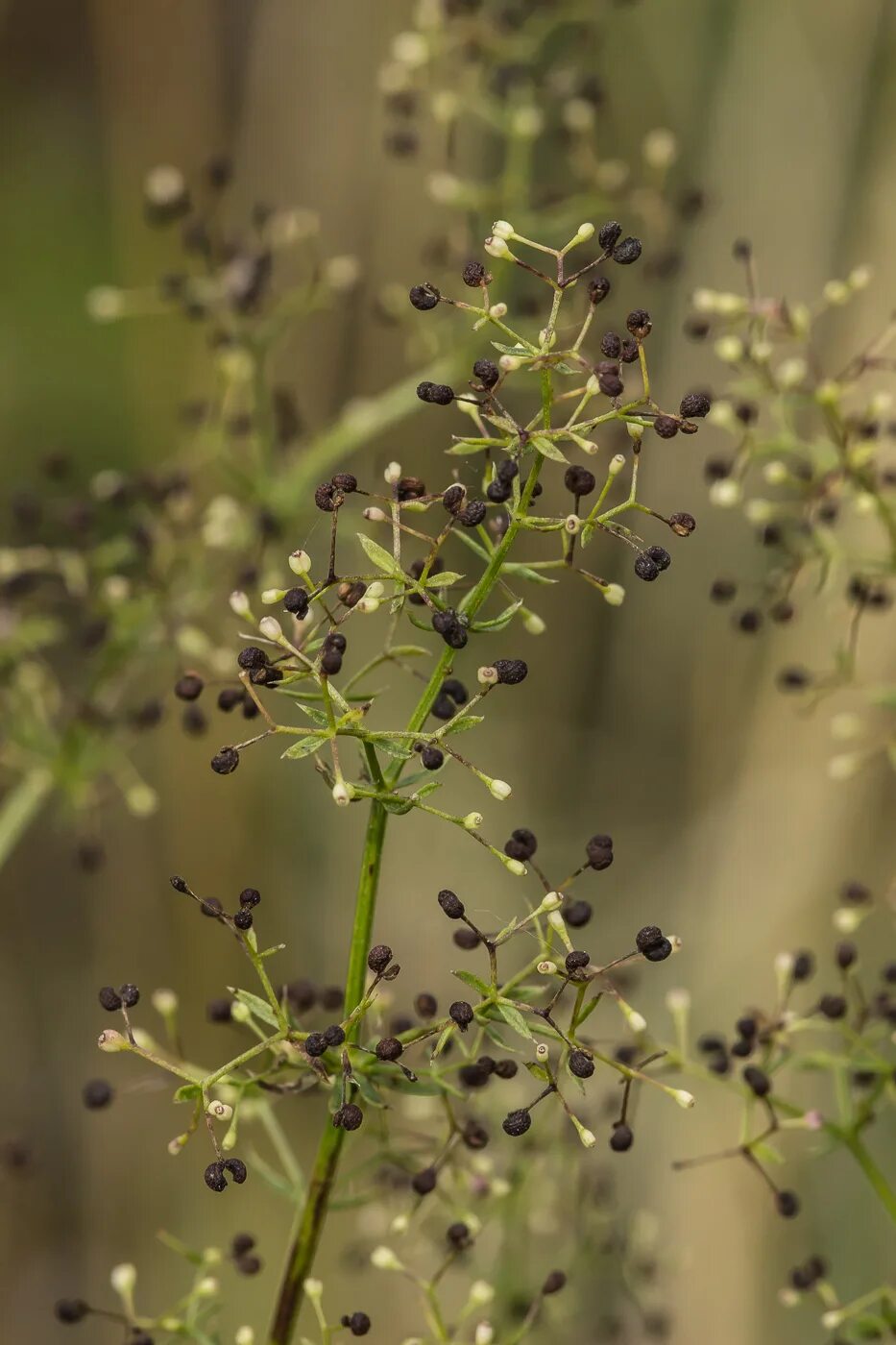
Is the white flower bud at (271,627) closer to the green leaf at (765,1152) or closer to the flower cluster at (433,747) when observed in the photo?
the flower cluster at (433,747)

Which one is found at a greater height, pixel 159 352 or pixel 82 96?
pixel 82 96

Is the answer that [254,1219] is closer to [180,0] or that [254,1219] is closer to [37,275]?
[37,275]

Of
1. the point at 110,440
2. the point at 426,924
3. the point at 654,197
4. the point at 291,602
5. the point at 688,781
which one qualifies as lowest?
the point at 426,924

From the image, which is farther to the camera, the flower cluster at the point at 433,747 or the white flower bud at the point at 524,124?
the white flower bud at the point at 524,124

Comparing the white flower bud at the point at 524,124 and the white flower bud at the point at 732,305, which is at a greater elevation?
the white flower bud at the point at 524,124

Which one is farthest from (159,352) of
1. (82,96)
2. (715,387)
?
(715,387)

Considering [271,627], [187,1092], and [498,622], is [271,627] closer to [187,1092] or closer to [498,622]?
[498,622]

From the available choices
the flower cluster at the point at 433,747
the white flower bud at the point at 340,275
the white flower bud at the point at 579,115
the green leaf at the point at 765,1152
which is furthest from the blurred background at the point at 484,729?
the flower cluster at the point at 433,747
